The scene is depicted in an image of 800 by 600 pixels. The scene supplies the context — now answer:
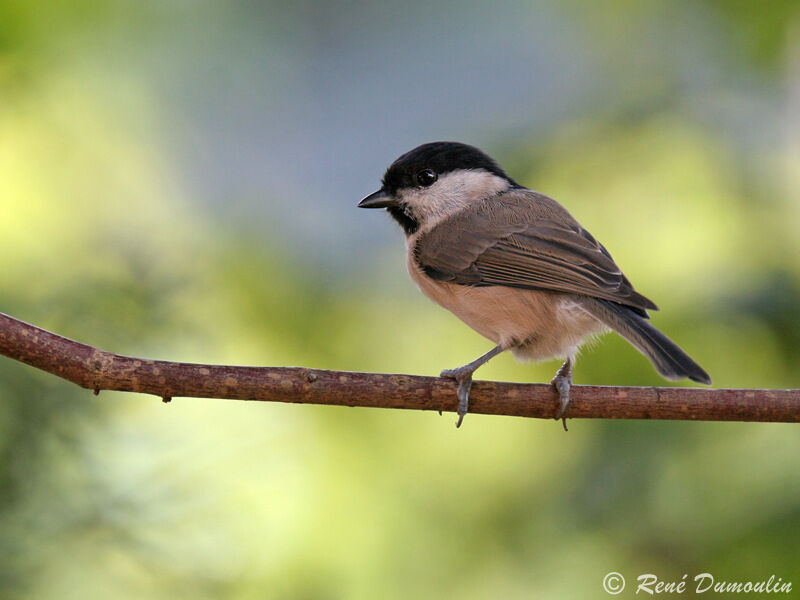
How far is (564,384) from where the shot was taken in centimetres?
204

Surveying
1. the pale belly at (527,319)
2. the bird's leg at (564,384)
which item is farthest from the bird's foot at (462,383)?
the pale belly at (527,319)

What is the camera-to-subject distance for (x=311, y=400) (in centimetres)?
173

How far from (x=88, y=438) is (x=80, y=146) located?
1.28 m

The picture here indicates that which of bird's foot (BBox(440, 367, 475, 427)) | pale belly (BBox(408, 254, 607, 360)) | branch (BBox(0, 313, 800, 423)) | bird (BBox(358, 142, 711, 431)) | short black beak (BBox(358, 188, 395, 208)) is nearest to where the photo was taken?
branch (BBox(0, 313, 800, 423))

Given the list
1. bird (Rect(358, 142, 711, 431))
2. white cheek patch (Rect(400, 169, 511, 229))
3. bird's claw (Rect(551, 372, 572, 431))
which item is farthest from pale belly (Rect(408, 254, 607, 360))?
white cheek patch (Rect(400, 169, 511, 229))

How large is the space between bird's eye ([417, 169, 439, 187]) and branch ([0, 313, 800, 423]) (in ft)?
3.77

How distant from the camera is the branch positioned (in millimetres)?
1647

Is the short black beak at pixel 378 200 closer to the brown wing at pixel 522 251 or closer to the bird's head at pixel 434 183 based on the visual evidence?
the bird's head at pixel 434 183

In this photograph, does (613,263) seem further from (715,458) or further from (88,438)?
(88,438)

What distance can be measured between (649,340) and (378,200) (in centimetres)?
115

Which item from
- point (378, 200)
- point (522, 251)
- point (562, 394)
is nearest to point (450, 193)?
point (378, 200)

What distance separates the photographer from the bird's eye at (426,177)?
289 centimetres

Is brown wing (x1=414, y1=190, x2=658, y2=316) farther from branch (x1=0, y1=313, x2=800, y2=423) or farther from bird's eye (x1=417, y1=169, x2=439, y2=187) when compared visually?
branch (x1=0, y1=313, x2=800, y2=423)

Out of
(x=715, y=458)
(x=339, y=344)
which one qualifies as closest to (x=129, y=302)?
(x=339, y=344)
